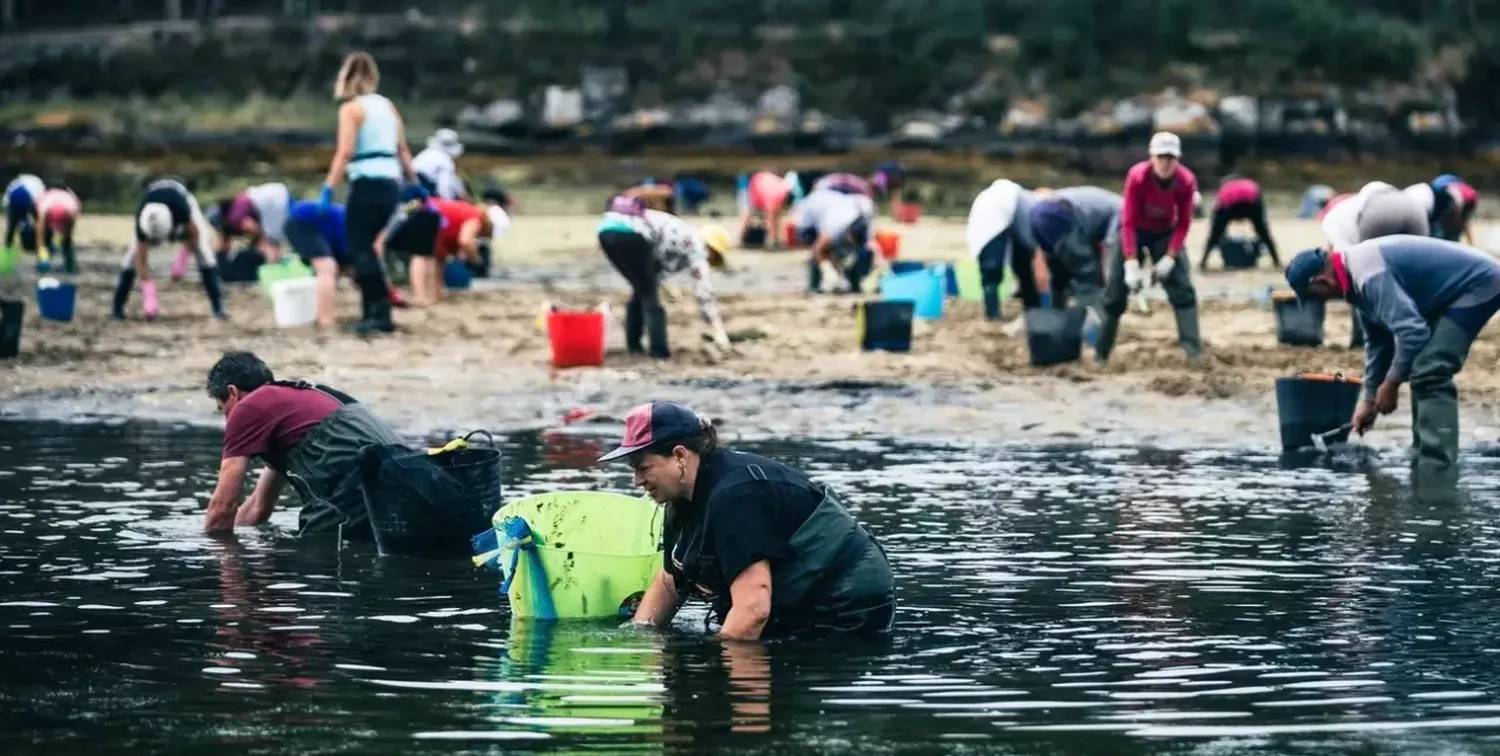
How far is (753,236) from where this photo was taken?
34.6 metres

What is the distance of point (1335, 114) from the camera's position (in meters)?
59.4

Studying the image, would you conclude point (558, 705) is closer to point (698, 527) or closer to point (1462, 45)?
point (698, 527)

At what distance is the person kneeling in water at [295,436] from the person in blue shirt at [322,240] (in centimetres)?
929

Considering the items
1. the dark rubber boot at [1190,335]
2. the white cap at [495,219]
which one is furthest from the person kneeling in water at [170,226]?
the dark rubber boot at [1190,335]

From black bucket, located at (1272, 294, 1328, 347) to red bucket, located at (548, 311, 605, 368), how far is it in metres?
5.17

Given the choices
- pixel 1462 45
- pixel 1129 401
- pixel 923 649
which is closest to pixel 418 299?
pixel 1129 401

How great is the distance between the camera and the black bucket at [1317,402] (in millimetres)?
13805

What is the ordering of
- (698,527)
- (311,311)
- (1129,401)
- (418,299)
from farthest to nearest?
(418,299) < (311,311) < (1129,401) < (698,527)

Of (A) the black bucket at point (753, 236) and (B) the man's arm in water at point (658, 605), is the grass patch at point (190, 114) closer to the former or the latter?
(A) the black bucket at point (753, 236)

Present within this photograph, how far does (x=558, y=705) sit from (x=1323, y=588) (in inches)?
142

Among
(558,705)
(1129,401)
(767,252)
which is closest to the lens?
(558,705)

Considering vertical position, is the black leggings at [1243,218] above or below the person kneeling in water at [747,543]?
above

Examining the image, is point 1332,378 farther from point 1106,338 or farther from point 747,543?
point 747,543

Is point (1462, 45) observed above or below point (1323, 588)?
above
